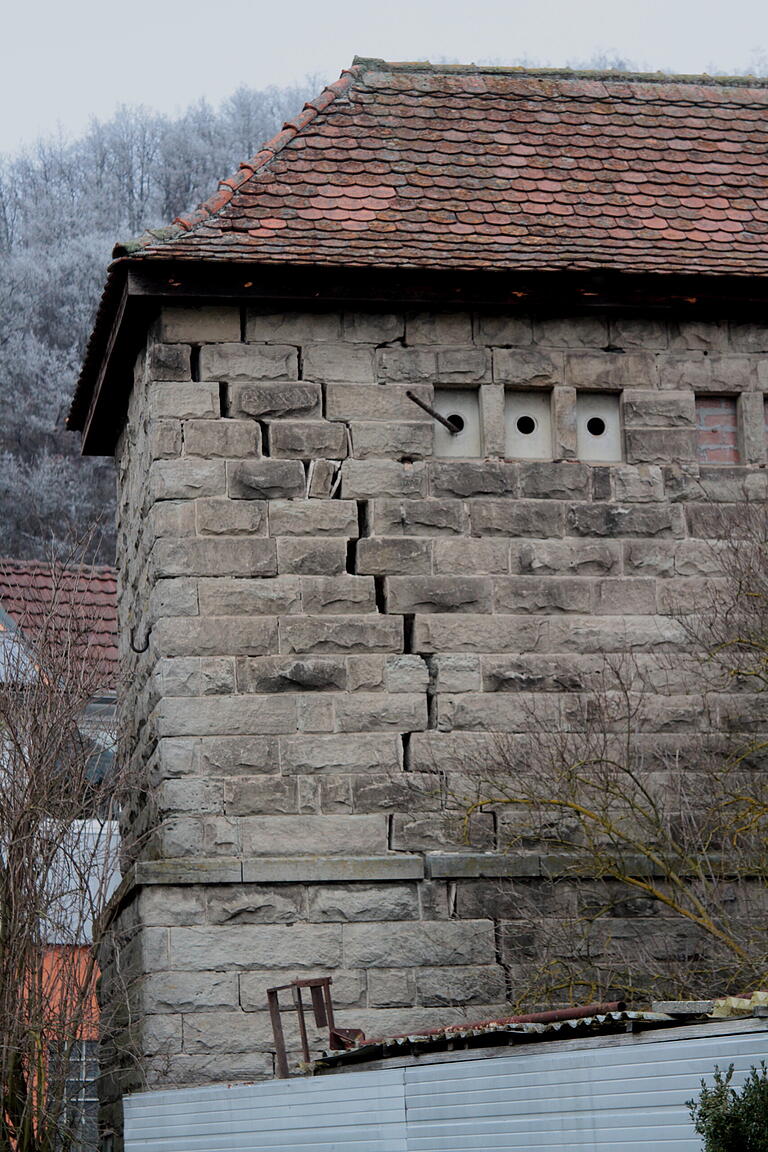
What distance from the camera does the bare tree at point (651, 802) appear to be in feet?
35.0

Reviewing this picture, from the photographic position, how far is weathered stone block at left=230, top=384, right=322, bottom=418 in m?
11.7

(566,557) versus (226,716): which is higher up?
(566,557)

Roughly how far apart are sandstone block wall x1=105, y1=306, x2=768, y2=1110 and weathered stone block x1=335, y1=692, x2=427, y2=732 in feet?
0.05

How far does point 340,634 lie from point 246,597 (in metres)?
0.65

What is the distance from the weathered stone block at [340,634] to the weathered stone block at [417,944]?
5.79ft

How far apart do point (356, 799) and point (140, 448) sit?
304cm

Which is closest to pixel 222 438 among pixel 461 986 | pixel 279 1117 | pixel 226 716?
pixel 226 716

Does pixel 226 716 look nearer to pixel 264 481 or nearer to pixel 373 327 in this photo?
pixel 264 481

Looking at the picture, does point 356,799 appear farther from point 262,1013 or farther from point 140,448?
point 140,448

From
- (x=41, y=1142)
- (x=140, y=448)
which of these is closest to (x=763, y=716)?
(x=140, y=448)

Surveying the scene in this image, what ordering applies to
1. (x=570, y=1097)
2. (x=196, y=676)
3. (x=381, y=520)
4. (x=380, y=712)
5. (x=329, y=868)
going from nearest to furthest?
(x=570, y=1097)
(x=329, y=868)
(x=196, y=676)
(x=380, y=712)
(x=381, y=520)

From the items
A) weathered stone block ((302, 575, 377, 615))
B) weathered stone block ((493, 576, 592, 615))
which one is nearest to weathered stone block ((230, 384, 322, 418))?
weathered stone block ((302, 575, 377, 615))

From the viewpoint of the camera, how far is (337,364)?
11.9m

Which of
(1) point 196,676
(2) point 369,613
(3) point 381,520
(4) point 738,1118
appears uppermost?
(3) point 381,520
